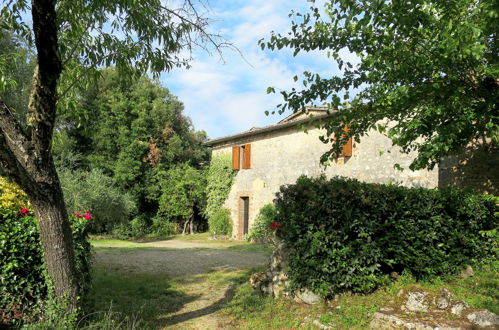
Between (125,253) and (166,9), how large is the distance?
322 inches

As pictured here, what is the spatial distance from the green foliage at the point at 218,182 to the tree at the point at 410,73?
1186 cm

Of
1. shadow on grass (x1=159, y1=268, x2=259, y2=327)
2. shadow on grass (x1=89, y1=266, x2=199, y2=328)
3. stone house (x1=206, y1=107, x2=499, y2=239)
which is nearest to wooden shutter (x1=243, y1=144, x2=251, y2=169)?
stone house (x1=206, y1=107, x2=499, y2=239)

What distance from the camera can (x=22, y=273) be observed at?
4.29 meters

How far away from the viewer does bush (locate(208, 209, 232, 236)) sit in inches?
682

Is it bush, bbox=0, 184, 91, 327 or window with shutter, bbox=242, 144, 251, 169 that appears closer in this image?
bush, bbox=0, 184, 91, 327

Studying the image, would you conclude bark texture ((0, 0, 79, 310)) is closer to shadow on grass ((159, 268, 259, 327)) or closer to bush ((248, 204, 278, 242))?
shadow on grass ((159, 268, 259, 327))

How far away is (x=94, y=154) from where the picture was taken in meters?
21.7

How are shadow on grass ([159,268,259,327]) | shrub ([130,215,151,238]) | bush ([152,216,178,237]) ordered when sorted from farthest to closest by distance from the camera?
bush ([152,216,178,237])
shrub ([130,215,151,238])
shadow on grass ([159,268,259,327])

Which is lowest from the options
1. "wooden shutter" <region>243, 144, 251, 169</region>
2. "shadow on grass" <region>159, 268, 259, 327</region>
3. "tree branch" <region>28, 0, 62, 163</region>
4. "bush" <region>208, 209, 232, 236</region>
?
"shadow on grass" <region>159, 268, 259, 327</region>

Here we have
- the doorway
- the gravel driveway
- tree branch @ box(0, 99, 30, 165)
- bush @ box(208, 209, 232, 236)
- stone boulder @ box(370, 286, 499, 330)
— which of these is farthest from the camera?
bush @ box(208, 209, 232, 236)

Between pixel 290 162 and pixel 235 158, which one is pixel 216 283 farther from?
pixel 235 158

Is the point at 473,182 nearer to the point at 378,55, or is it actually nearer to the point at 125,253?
the point at 378,55

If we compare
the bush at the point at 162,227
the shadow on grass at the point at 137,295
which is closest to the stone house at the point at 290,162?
the bush at the point at 162,227

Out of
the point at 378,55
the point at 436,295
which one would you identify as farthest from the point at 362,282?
the point at 378,55
